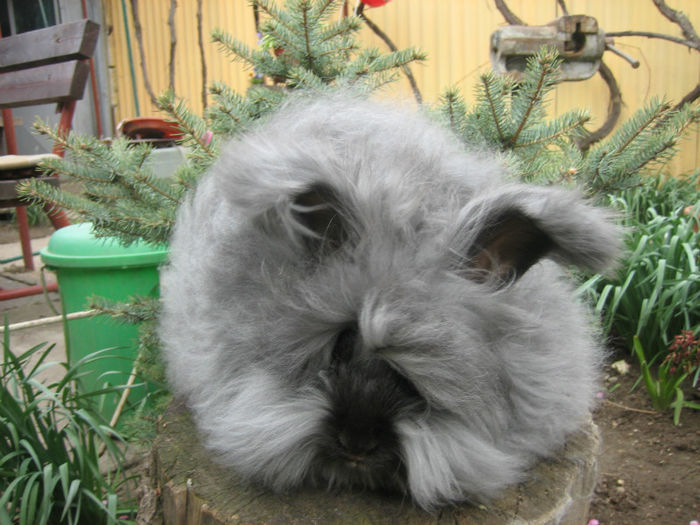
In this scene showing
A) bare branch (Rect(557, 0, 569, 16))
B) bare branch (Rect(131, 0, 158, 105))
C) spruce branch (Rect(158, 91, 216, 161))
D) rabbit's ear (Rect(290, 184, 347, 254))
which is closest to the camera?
rabbit's ear (Rect(290, 184, 347, 254))

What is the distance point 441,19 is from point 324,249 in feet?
18.8

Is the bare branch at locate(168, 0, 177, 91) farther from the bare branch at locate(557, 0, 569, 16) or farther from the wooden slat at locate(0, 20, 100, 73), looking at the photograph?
the bare branch at locate(557, 0, 569, 16)

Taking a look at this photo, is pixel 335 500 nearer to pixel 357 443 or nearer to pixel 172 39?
pixel 357 443

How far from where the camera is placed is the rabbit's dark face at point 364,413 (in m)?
1.39

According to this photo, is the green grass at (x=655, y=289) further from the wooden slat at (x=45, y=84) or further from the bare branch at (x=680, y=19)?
the wooden slat at (x=45, y=84)

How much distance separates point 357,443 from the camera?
4.56 ft

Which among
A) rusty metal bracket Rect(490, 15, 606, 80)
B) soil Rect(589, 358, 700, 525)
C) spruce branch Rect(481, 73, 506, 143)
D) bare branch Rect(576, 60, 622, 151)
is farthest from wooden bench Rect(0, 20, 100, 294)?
bare branch Rect(576, 60, 622, 151)

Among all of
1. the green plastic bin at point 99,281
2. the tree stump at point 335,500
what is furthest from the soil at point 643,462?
the green plastic bin at point 99,281

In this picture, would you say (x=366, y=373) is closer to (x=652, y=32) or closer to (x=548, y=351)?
(x=548, y=351)

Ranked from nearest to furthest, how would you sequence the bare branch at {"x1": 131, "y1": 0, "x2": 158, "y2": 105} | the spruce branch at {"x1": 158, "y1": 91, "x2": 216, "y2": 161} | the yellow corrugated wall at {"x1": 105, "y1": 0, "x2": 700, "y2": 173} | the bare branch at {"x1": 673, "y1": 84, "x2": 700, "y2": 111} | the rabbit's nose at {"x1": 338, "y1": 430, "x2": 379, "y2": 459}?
the rabbit's nose at {"x1": 338, "y1": 430, "x2": 379, "y2": 459} < the spruce branch at {"x1": 158, "y1": 91, "x2": 216, "y2": 161} < the bare branch at {"x1": 673, "y1": 84, "x2": 700, "y2": 111} < the yellow corrugated wall at {"x1": 105, "y1": 0, "x2": 700, "y2": 173} < the bare branch at {"x1": 131, "y1": 0, "x2": 158, "y2": 105}

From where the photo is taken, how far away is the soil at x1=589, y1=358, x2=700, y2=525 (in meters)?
2.58

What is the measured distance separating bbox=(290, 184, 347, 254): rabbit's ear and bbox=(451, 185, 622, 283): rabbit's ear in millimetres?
290

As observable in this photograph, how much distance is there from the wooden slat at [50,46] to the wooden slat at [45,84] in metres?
0.08

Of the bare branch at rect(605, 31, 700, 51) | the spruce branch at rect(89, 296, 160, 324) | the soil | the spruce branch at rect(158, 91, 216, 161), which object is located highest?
the bare branch at rect(605, 31, 700, 51)
